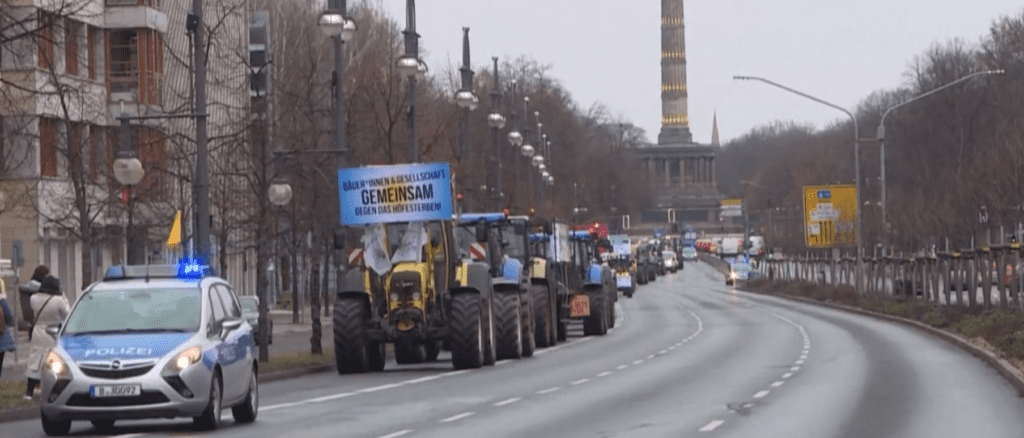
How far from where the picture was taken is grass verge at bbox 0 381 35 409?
25.4m

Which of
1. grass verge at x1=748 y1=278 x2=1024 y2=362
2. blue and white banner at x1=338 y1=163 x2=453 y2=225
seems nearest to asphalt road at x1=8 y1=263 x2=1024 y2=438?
grass verge at x1=748 y1=278 x2=1024 y2=362

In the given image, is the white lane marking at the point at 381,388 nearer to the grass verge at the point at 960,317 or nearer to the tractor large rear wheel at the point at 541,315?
the grass verge at the point at 960,317

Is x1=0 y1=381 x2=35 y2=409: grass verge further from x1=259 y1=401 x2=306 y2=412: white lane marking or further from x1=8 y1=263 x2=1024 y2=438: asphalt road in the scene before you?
x1=259 y1=401 x2=306 y2=412: white lane marking

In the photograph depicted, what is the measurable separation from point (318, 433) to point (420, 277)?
13978 millimetres

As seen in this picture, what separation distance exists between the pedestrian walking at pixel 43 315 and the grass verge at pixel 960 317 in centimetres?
1377

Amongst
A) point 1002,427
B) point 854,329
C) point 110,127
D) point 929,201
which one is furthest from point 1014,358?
point 929,201

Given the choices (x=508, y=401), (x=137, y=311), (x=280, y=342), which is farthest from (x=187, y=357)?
(x=280, y=342)

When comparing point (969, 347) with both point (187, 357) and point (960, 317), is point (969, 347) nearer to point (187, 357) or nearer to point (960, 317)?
point (960, 317)

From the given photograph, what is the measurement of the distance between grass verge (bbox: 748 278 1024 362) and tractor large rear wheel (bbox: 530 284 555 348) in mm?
8874

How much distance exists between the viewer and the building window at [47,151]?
55188 mm

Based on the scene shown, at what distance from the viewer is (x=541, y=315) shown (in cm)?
4619

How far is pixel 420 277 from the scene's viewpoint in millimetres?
35438

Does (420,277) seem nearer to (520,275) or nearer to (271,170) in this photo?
(520,275)

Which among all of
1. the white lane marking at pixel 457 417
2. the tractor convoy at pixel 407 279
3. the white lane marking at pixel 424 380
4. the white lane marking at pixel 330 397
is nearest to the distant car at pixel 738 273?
the tractor convoy at pixel 407 279
